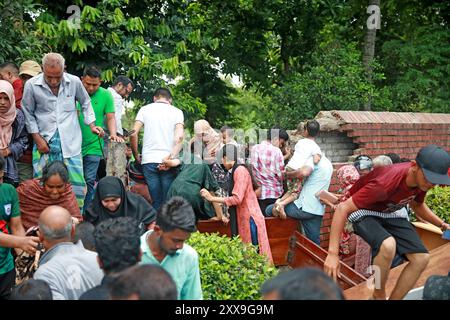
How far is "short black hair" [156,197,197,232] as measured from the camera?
350 cm

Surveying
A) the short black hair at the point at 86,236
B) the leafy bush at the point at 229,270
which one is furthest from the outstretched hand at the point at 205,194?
the short black hair at the point at 86,236

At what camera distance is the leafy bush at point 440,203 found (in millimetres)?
7945

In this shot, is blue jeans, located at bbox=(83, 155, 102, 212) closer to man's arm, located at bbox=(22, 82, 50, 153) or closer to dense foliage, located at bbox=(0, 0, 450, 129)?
man's arm, located at bbox=(22, 82, 50, 153)

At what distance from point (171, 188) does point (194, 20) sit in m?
6.31

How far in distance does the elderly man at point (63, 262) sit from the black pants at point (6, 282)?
99cm

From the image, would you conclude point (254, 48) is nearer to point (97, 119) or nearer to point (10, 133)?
point (97, 119)

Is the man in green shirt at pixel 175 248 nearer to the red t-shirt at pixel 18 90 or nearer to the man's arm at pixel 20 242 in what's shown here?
the man's arm at pixel 20 242

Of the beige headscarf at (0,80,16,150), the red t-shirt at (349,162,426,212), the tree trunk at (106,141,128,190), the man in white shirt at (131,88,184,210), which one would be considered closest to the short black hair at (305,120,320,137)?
the man in white shirt at (131,88,184,210)

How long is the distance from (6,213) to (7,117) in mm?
1147

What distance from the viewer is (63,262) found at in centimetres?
348

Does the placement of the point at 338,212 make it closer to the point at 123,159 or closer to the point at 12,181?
the point at 123,159

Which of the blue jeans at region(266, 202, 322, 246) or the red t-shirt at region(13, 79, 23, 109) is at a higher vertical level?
the red t-shirt at region(13, 79, 23, 109)

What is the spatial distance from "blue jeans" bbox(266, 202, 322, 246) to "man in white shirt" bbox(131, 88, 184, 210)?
Answer: 1.27 metres

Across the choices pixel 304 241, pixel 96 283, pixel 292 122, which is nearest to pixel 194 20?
pixel 292 122
